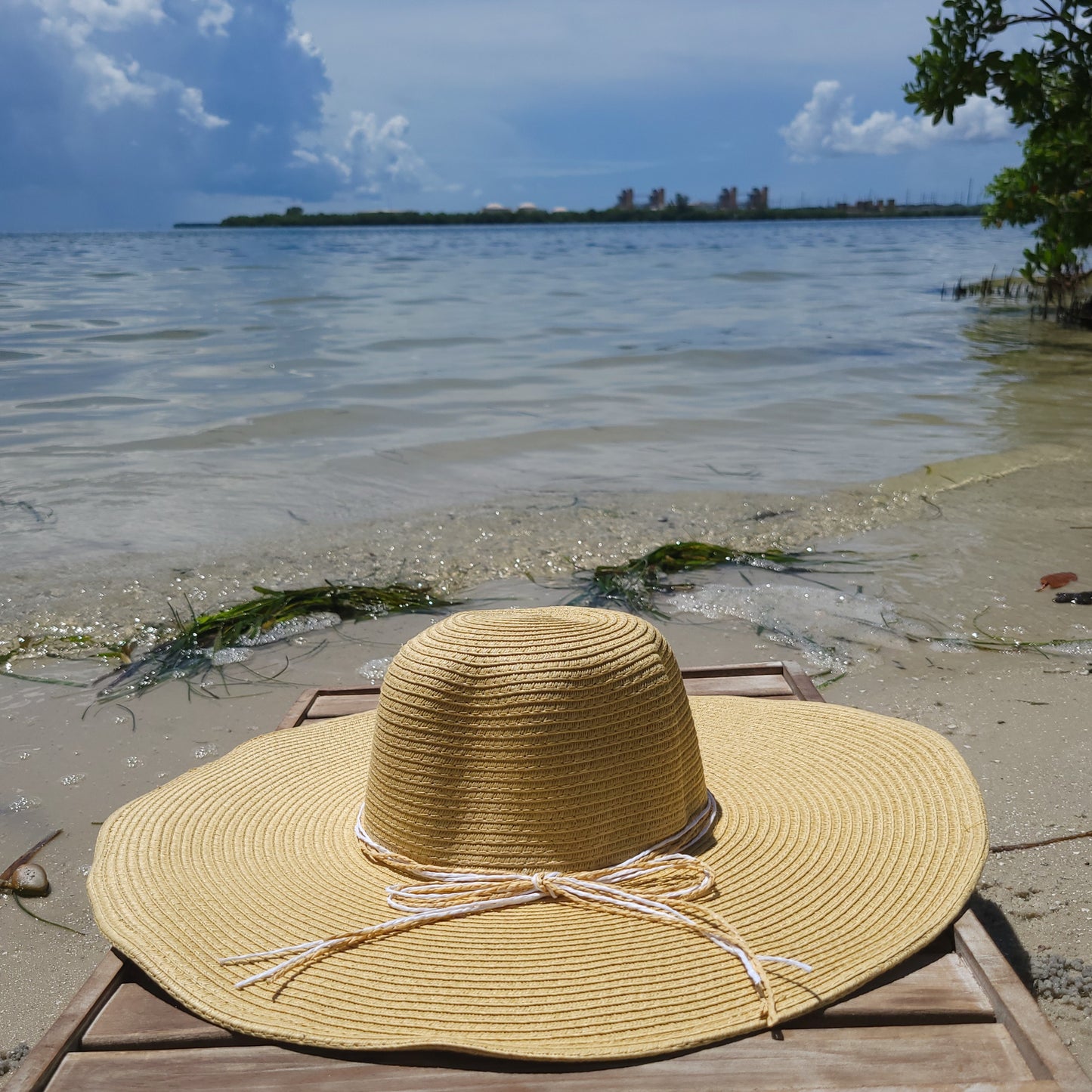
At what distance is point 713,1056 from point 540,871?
0.48 m

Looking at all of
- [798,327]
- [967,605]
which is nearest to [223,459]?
[967,605]

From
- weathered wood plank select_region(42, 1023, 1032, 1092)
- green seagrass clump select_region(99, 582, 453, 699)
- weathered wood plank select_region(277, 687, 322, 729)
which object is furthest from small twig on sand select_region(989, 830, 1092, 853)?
green seagrass clump select_region(99, 582, 453, 699)

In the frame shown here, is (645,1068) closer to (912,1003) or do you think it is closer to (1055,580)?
(912,1003)

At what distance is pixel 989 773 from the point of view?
3.38 meters

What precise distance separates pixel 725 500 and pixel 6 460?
5.71 meters

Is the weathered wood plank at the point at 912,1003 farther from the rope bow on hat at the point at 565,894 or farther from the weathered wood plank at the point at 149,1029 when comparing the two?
the weathered wood plank at the point at 149,1029

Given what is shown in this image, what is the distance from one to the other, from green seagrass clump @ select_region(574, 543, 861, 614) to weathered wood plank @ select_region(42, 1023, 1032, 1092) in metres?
3.28

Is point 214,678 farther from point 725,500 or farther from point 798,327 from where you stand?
point 798,327

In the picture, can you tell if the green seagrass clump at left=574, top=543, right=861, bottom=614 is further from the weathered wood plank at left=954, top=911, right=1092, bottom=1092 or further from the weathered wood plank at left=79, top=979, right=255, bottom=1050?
the weathered wood plank at left=79, top=979, right=255, bottom=1050

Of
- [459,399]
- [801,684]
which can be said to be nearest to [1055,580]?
[801,684]

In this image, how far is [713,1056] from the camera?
177cm

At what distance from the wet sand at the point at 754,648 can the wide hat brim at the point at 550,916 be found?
2.04ft

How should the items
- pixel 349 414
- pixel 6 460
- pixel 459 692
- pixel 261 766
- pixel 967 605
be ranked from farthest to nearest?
pixel 349 414
pixel 6 460
pixel 967 605
pixel 261 766
pixel 459 692

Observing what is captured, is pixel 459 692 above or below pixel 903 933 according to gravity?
above
